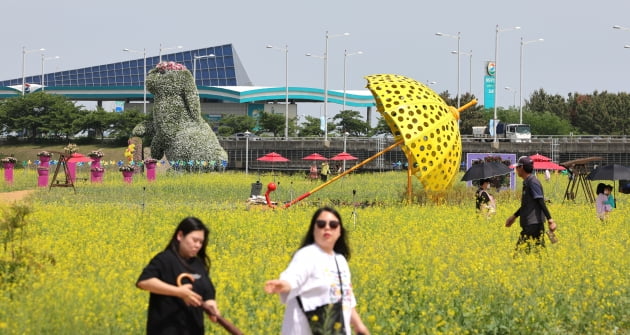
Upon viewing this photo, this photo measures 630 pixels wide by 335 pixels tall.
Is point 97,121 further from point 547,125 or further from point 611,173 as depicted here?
point 611,173

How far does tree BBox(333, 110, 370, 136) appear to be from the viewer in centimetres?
8025

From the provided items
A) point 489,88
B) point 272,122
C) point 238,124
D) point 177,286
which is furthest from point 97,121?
point 177,286

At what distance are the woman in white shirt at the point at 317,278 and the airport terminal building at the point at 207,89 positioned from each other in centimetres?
8407

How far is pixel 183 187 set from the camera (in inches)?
1268

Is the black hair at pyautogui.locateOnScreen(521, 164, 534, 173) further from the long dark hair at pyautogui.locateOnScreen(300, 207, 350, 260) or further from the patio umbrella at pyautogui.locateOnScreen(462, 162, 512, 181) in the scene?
the patio umbrella at pyautogui.locateOnScreen(462, 162, 512, 181)

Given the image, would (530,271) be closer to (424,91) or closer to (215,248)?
(215,248)

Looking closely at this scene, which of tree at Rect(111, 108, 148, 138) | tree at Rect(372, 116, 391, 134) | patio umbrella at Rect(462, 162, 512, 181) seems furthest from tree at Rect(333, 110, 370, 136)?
patio umbrella at Rect(462, 162, 512, 181)

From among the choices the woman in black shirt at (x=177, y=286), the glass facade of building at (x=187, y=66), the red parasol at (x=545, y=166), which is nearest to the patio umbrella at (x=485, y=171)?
the red parasol at (x=545, y=166)

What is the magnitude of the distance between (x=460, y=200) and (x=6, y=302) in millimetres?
17328

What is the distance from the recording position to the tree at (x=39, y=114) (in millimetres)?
70875

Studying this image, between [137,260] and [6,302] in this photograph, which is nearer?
[6,302]

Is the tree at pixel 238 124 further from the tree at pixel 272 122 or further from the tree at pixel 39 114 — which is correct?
the tree at pixel 39 114

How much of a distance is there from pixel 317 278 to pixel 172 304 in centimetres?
96

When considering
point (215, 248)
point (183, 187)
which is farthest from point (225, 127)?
point (215, 248)
